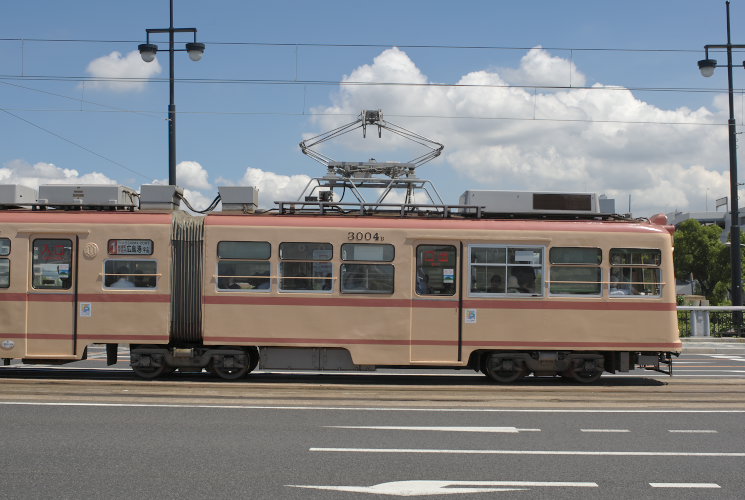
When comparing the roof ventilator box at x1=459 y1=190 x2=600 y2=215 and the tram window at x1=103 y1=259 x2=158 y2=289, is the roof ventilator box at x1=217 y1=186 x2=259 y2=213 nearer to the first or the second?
the tram window at x1=103 y1=259 x2=158 y2=289

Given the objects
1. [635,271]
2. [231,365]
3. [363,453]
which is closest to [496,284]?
[635,271]

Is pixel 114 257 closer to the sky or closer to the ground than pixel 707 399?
closer to the sky

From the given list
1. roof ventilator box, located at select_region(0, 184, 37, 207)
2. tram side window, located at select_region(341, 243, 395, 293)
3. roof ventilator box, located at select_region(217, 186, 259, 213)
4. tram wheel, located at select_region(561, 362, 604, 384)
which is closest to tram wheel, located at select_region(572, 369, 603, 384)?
tram wheel, located at select_region(561, 362, 604, 384)

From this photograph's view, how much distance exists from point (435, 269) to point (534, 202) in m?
2.35

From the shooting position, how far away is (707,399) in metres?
11.6

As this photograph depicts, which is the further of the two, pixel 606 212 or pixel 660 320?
pixel 606 212

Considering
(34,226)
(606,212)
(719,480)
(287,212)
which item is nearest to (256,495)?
(719,480)

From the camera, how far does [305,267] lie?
499 inches

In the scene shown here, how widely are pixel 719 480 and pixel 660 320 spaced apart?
617cm

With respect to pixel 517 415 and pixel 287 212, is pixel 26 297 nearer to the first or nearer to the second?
pixel 287 212

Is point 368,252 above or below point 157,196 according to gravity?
below

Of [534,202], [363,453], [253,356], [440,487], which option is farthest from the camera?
[534,202]

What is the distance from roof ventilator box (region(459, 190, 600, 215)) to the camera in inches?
531

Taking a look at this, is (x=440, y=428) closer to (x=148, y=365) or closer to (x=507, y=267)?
(x=507, y=267)
